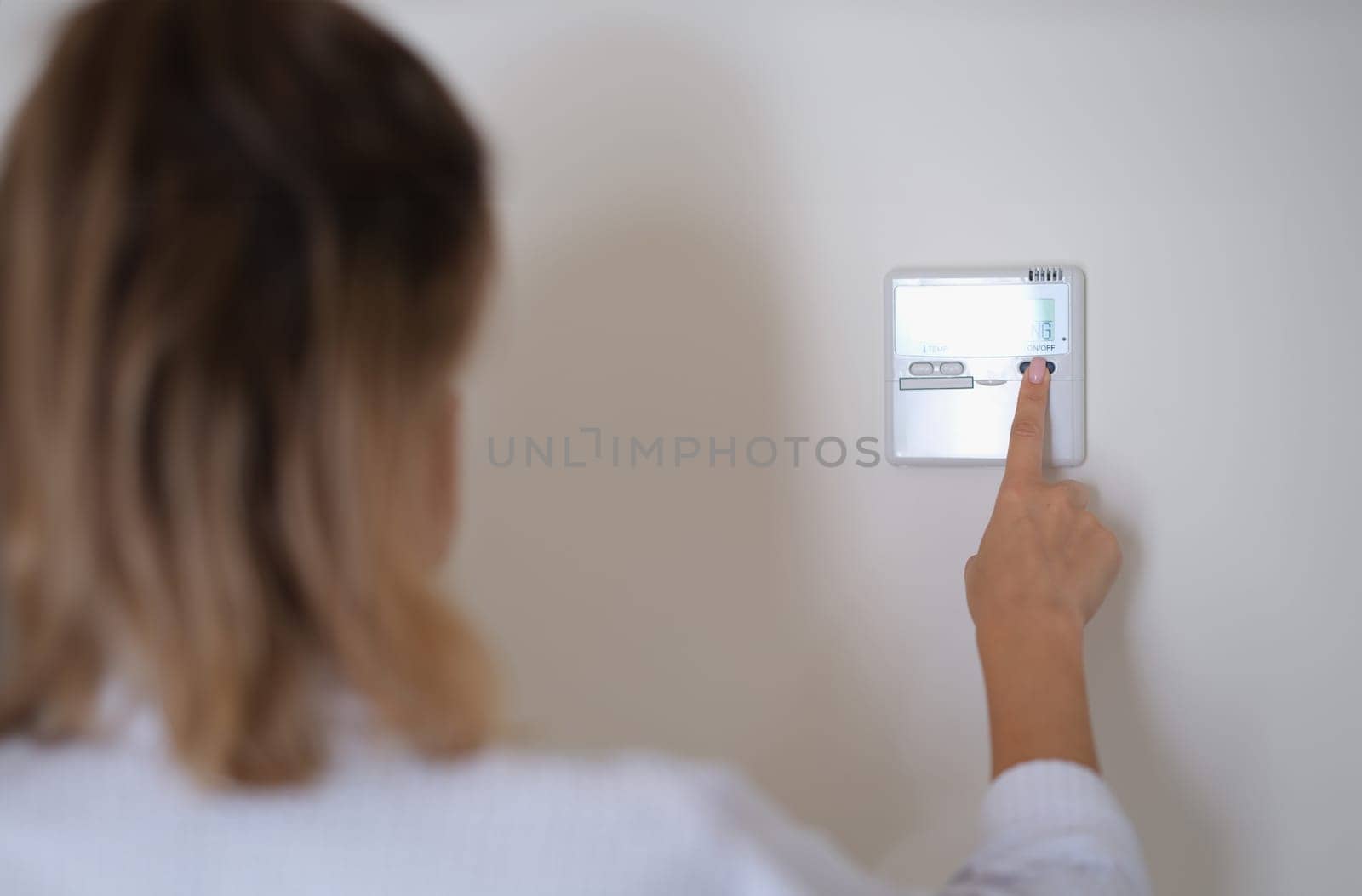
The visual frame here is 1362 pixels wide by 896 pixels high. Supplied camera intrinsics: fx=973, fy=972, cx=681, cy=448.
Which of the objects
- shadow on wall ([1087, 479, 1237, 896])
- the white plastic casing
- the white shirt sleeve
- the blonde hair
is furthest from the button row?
the blonde hair

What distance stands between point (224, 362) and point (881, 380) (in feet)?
1.44

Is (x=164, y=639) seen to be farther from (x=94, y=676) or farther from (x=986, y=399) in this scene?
(x=986, y=399)

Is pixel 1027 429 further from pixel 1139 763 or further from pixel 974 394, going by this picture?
pixel 1139 763

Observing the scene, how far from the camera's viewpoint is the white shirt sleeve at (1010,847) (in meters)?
0.42

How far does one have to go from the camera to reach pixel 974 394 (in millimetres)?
661

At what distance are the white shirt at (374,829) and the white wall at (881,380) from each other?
28 centimetres

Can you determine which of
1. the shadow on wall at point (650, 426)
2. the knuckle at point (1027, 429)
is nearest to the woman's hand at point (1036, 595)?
the knuckle at point (1027, 429)

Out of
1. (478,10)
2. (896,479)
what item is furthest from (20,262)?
(896,479)

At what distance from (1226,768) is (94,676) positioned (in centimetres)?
68

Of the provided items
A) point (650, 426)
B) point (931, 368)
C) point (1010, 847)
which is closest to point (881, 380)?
point (931, 368)

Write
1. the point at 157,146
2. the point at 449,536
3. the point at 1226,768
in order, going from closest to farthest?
1. the point at 157,146
2. the point at 449,536
3. the point at 1226,768

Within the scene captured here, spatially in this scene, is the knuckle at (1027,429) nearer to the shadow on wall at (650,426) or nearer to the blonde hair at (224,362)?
the shadow on wall at (650,426)

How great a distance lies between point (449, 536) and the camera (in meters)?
0.49

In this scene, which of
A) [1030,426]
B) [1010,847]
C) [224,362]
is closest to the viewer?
[224,362]
